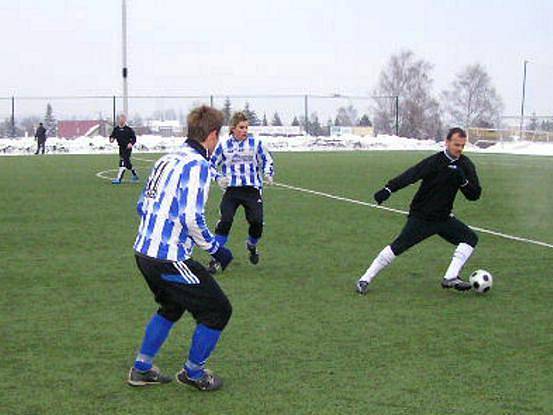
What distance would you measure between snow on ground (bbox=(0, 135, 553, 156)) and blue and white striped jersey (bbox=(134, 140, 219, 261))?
4301cm

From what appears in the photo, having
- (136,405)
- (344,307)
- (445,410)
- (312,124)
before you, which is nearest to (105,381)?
(136,405)

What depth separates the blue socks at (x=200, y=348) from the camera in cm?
601

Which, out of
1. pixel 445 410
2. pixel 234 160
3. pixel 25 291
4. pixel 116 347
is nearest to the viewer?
pixel 445 410

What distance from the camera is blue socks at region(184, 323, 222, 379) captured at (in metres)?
6.01

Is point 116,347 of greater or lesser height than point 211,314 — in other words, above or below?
below

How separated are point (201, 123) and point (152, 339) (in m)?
1.57

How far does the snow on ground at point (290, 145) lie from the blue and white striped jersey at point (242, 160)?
123ft

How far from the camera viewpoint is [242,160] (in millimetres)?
11234

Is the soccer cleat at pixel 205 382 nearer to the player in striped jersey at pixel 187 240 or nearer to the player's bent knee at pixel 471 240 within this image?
→ the player in striped jersey at pixel 187 240

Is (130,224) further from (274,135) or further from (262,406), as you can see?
(274,135)

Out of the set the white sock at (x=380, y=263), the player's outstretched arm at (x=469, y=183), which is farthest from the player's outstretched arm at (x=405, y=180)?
the white sock at (x=380, y=263)

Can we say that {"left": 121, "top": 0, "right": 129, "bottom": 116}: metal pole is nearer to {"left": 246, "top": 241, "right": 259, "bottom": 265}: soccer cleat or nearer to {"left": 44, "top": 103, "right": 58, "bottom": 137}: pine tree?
{"left": 44, "top": 103, "right": 58, "bottom": 137}: pine tree

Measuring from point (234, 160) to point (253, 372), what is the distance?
16.6ft

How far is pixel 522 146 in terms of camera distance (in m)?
57.1
